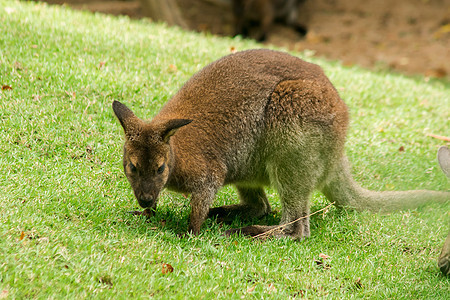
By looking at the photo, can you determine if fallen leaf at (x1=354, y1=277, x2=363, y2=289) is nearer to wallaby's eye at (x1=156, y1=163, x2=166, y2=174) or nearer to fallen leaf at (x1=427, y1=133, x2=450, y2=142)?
wallaby's eye at (x1=156, y1=163, x2=166, y2=174)

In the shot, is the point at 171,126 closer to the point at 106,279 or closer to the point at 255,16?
the point at 106,279

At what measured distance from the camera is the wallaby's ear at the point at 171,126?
428 centimetres

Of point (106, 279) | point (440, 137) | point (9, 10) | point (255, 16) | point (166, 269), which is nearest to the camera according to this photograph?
point (106, 279)

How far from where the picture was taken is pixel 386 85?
947 cm

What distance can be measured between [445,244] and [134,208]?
9.25ft

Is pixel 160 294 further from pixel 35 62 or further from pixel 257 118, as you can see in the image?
pixel 35 62

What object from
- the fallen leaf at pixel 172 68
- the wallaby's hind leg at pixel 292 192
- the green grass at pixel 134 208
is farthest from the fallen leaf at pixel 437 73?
the wallaby's hind leg at pixel 292 192

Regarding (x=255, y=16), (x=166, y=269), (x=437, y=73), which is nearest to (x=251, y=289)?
(x=166, y=269)

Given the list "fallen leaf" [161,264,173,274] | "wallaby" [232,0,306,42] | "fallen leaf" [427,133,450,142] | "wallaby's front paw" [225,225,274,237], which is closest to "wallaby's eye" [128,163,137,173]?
"fallen leaf" [161,264,173,274]

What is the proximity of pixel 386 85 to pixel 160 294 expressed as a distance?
6.99 m

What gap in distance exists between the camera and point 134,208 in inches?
198

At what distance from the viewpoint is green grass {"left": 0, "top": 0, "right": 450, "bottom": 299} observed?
3.90 metres

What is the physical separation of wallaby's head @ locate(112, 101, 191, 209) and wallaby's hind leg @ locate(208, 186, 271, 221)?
4.06 feet

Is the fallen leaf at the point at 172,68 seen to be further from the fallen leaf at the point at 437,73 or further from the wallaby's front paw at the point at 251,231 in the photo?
the fallen leaf at the point at 437,73
